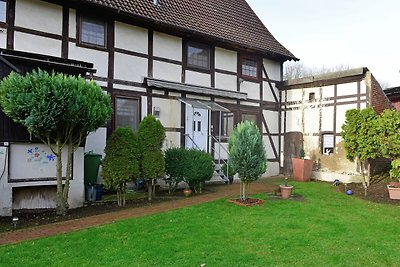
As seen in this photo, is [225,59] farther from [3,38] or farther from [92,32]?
[3,38]

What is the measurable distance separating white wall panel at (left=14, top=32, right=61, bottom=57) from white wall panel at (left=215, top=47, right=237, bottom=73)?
583 cm

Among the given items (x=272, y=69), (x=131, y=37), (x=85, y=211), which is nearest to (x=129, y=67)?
(x=131, y=37)

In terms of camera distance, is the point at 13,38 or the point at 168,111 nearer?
the point at 13,38

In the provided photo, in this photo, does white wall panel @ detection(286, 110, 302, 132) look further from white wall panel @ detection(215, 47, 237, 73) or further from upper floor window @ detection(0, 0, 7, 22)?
upper floor window @ detection(0, 0, 7, 22)

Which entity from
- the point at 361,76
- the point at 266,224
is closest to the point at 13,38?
the point at 266,224

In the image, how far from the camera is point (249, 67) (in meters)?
→ 13.4

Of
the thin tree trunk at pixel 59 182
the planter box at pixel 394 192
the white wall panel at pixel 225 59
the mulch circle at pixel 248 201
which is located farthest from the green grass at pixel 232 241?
the white wall panel at pixel 225 59

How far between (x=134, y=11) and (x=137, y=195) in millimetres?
5614

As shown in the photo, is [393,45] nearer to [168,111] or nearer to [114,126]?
[168,111]

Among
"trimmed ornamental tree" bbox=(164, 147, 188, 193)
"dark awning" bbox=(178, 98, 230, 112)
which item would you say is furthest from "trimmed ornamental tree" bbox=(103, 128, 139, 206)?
"dark awning" bbox=(178, 98, 230, 112)

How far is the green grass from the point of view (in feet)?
14.1

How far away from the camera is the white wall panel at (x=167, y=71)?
34.9 ft

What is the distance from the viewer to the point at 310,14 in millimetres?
13945

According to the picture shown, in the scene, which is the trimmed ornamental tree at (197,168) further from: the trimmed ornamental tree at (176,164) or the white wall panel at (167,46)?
the white wall panel at (167,46)
